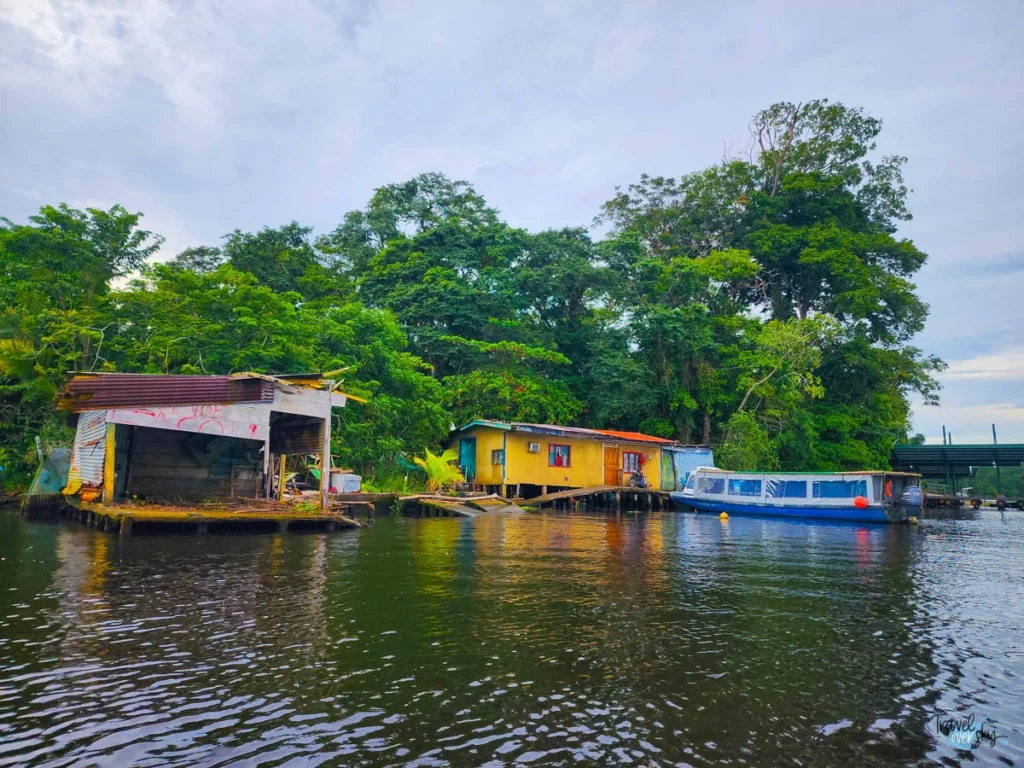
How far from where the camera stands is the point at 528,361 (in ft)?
115

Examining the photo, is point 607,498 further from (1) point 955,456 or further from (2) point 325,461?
(1) point 955,456

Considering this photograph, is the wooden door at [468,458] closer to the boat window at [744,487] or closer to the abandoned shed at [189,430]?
the abandoned shed at [189,430]

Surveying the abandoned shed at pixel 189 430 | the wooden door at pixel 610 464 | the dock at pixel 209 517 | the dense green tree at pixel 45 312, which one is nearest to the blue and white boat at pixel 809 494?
the wooden door at pixel 610 464

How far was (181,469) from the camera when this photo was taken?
760 inches

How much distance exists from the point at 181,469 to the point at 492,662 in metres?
16.6

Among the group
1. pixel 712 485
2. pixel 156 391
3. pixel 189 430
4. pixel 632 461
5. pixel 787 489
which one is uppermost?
pixel 156 391

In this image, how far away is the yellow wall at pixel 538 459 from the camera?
96.1 ft

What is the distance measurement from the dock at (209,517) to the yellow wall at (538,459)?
11984 millimetres

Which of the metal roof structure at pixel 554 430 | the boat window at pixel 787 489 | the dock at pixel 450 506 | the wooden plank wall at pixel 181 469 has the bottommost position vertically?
the dock at pixel 450 506

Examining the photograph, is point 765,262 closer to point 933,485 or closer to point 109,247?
point 109,247

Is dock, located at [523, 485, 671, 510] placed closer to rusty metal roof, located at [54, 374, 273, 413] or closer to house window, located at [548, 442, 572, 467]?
house window, located at [548, 442, 572, 467]

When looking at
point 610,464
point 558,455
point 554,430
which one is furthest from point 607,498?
Result: point 554,430

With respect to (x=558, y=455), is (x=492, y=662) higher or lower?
lower

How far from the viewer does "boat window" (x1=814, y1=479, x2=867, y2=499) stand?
2534 centimetres
